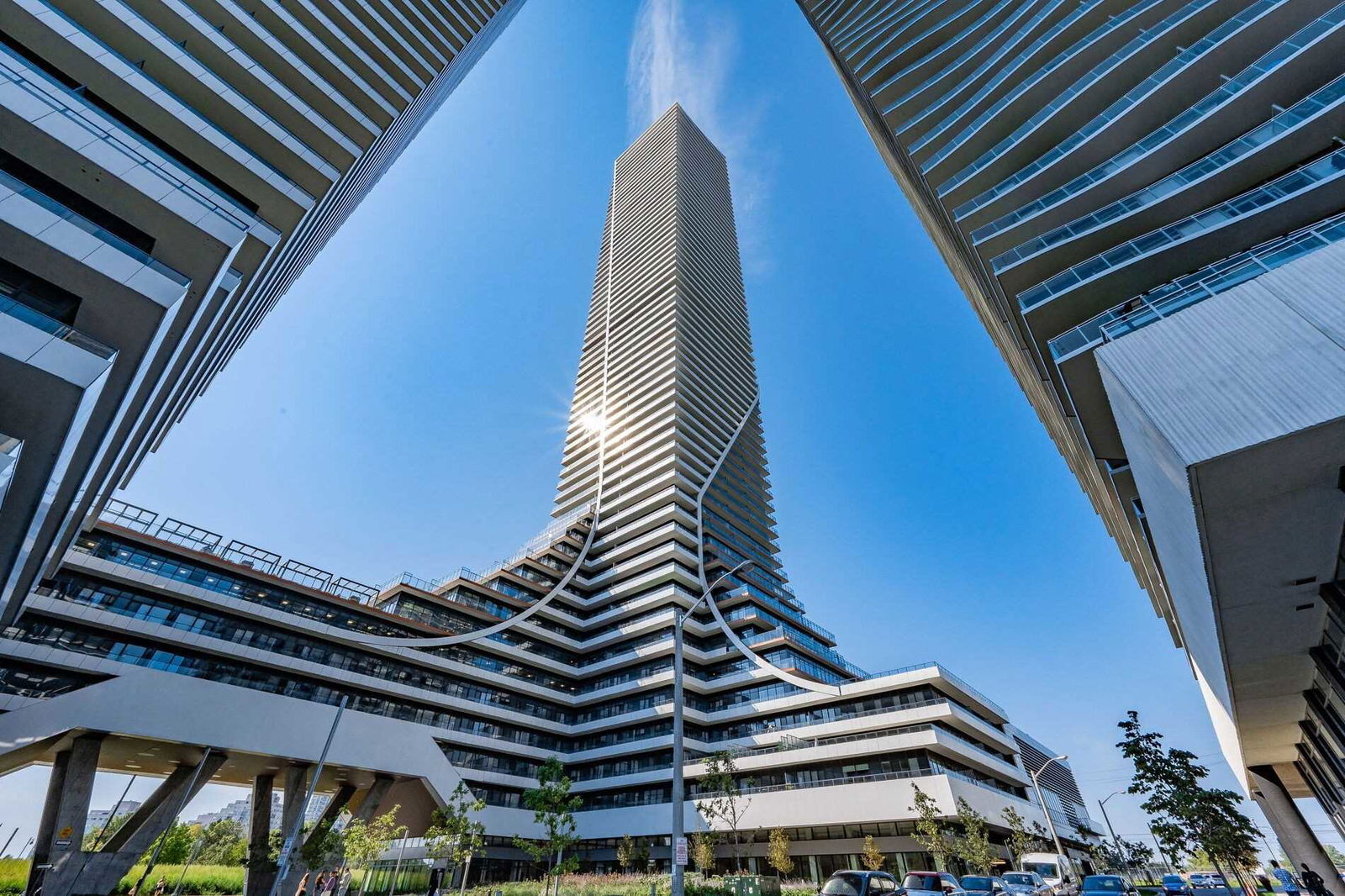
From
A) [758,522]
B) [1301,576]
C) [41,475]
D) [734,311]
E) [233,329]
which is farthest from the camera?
[734,311]

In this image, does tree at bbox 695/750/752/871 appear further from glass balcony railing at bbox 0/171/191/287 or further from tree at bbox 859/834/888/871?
glass balcony railing at bbox 0/171/191/287

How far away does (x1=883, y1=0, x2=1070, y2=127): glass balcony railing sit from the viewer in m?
26.1

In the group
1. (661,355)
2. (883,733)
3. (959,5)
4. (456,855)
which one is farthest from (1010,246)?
(661,355)

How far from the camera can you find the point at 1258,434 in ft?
30.0

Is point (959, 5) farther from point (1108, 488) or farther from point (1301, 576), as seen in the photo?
point (1301, 576)

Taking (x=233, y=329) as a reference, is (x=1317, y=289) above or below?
below

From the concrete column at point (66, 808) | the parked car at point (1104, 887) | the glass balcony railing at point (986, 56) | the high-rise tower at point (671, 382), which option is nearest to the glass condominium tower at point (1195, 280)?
the glass balcony railing at point (986, 56)

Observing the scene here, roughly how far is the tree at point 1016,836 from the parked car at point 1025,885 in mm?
14176

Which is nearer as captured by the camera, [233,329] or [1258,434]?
[1258,434]

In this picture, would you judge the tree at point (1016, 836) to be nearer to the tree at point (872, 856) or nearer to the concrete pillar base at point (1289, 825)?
the tree at point (872, 856)

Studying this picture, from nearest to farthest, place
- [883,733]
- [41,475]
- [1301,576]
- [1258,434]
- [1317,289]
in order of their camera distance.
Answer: [1258,434]
[1317,289]
[1301,576]
[41,475]
[883,733]

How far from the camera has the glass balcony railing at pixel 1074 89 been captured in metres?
19.7

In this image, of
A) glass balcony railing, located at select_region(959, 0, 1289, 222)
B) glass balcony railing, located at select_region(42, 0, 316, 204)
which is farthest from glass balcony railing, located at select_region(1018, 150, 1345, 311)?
glass balcony railing, located at select_region(42, 0, 316, 204)

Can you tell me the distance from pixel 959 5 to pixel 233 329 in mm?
42788
